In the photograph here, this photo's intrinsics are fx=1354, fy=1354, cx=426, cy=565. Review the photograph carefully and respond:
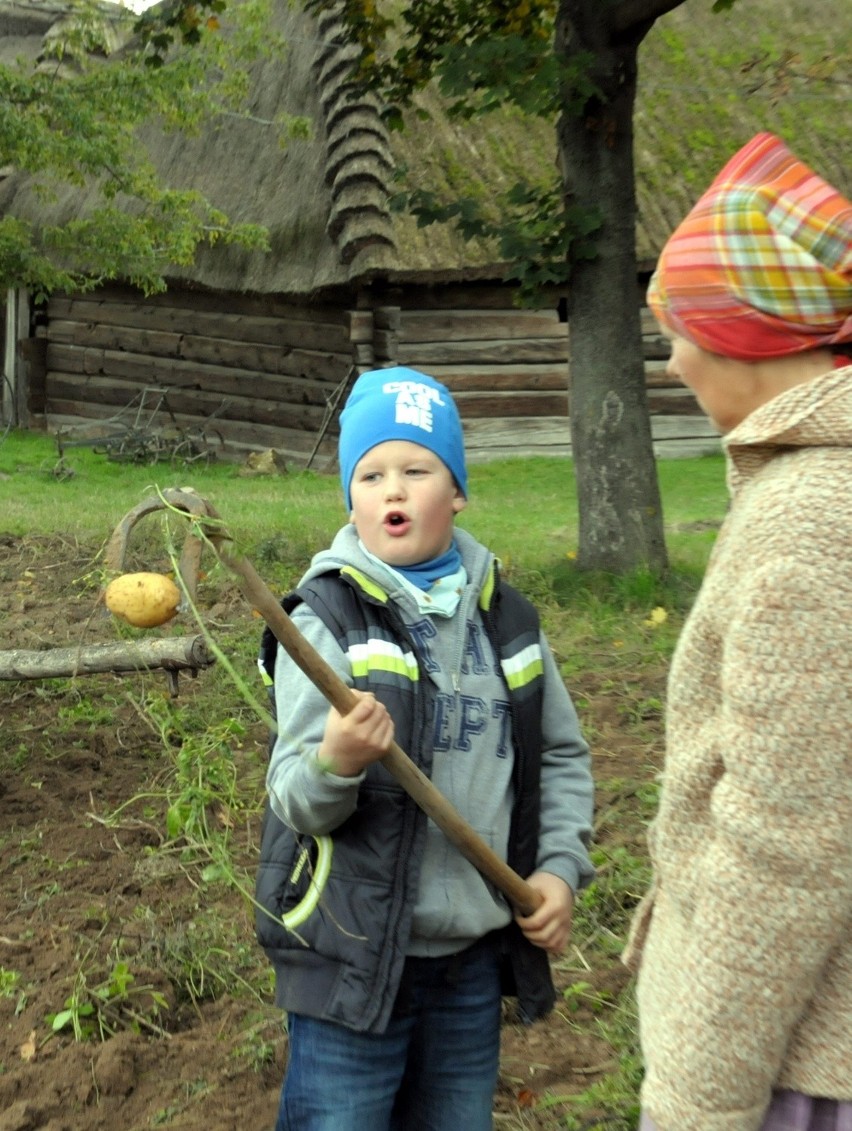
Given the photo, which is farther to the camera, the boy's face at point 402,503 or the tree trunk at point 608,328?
the tree trunk at point 608,328

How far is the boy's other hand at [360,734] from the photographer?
168cm

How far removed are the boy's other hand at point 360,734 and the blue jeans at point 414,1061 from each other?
1.31ft

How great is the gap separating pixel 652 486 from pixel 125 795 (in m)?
3.75

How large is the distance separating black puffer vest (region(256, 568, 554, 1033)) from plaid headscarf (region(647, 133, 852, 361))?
2.32 ft

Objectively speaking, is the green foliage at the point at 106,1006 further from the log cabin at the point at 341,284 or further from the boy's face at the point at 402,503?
the log cabin at the point at 341,284

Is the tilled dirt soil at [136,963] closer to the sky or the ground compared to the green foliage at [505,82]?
closer to the ground

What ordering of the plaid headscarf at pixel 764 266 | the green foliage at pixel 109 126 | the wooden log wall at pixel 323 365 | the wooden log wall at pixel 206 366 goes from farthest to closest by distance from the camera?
the wooden log wall at pixel 206 366 < the wooden log wall at pixel 323 365 < the green foliage at pixel 109 126 < the plaid headscarf at pixel 764 266

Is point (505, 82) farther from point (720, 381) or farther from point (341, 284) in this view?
point (341, 284)

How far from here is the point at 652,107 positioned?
16.9 meters

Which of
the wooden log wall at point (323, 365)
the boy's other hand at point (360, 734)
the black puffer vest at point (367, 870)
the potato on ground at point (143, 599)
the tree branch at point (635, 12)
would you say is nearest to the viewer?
the boy's other hand at point (360, 734)

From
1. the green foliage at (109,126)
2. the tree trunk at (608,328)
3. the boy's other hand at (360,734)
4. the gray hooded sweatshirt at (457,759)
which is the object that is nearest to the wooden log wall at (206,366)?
the green foliage at (109,126)

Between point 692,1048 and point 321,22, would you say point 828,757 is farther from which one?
point 321,22

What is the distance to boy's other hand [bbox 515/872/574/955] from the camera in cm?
199

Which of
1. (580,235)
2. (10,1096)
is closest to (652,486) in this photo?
(580,235)
